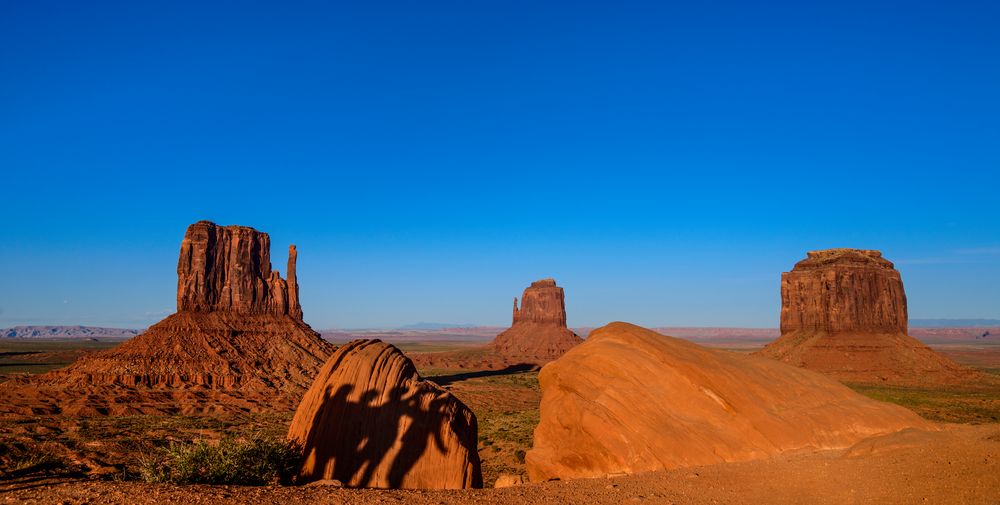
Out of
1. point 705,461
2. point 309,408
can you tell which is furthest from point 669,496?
point 309,408

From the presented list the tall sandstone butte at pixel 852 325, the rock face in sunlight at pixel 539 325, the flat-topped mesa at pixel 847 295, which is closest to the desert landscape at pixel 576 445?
the tall sandstone butte at pixel 852 325

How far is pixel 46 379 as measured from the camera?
191 ft

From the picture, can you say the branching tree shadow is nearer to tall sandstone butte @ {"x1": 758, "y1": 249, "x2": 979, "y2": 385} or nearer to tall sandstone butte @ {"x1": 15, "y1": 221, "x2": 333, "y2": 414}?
tall sandstone butte @ {"x1": 15, "y1": 221, "x2": 333, "y2": 414}

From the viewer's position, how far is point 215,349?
65312 millimetres

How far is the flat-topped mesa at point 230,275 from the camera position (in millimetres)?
73688

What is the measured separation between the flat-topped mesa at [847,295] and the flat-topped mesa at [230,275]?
7752cm

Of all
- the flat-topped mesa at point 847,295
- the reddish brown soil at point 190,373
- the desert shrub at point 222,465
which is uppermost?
the flat-topped mesa at point 847,295

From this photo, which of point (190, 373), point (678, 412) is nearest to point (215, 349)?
point (190, 373)

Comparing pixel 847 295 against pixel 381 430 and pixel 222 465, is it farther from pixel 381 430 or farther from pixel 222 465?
pixel 222 465

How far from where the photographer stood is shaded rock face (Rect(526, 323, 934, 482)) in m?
14.8

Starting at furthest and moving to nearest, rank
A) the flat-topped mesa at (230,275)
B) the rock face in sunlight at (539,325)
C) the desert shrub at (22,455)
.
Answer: the rock face in sunlight at (539,325), the flat-topped mesa at (230,275), the desert shrub at (22,455)

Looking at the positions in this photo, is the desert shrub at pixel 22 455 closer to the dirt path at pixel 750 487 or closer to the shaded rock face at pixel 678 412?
the dirt path at pixel 750 487

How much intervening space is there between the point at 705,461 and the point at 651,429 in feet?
4.94

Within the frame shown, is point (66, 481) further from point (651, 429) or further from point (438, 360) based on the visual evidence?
point (438, 360)
